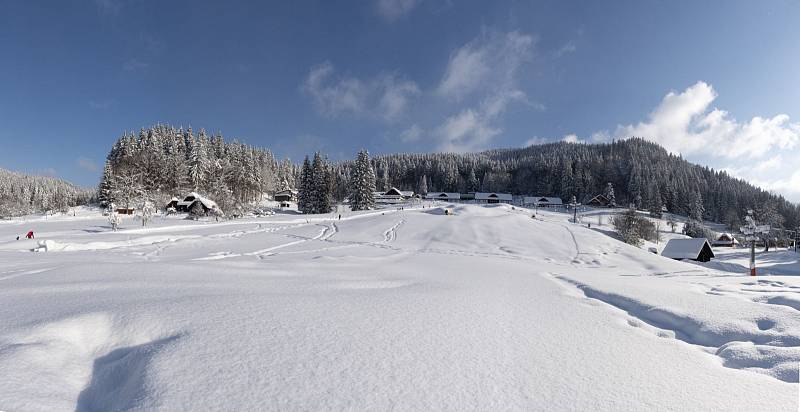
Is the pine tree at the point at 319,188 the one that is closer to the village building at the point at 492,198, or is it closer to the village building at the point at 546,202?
the village building at the point at 492,198

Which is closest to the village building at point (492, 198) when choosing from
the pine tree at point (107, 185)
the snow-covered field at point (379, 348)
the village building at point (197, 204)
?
the village building at point (197, 204)

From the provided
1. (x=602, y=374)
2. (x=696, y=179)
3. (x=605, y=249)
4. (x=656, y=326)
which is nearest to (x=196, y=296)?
(x=602, y=374)

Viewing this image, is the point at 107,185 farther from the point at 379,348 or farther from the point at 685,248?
the point at 685,248

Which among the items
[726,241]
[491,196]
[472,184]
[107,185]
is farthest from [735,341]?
[472,184]

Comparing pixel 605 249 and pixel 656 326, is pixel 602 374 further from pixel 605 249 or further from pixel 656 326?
pixel 605 249

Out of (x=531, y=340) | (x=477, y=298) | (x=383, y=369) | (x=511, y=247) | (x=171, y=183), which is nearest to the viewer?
(x=383, y=369)

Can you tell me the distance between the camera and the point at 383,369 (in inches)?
106

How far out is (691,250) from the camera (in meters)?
38.3

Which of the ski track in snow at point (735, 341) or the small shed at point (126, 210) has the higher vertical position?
the small shed at point (126, 210)

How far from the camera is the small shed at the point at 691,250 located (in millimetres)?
37891

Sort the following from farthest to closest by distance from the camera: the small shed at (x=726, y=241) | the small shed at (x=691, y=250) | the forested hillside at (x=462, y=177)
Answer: the small shed at (x=726, y=241) → the forested hillside at (x=462, y=177) → the small shed at (x=691, y=250)

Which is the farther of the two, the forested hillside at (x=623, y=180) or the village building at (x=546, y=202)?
the village building at (x=546, y=202)

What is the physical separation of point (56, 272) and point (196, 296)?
440 centimetres

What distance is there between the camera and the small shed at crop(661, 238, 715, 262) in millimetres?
37891
